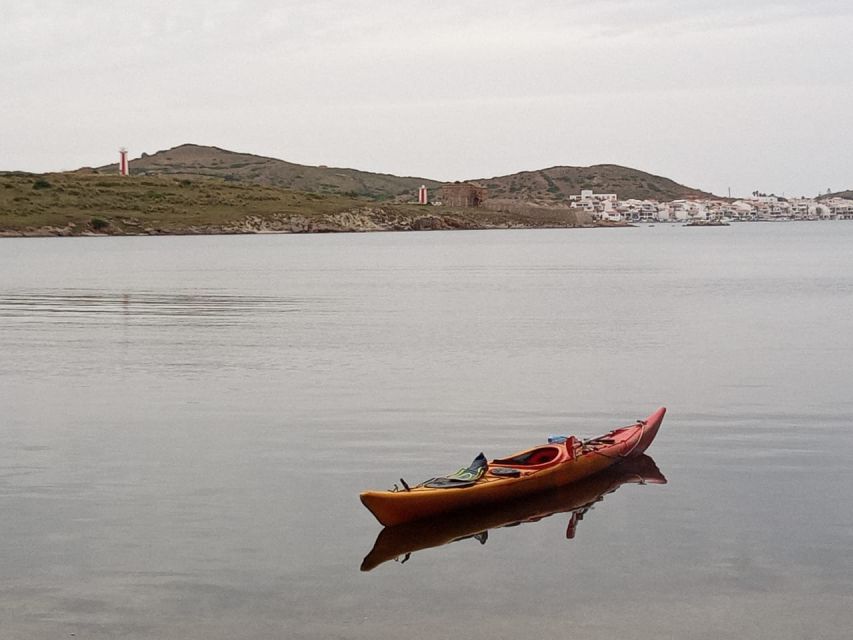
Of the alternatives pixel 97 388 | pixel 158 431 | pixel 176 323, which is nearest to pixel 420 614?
pixel 158 431

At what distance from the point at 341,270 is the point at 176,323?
49.5 meters

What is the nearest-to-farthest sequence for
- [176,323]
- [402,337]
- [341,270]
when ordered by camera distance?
[402,337] < [176,323] < [341,270]

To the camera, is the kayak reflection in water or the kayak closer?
the kayak reflection in water

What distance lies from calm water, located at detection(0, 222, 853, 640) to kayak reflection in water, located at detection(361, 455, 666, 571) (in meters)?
0.24

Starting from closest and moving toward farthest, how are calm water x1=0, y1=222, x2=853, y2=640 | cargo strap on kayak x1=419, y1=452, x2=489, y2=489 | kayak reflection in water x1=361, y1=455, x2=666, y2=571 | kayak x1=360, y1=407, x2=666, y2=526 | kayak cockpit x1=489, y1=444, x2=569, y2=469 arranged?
calm water x1=0, y1=222, x2=853, y2=640 < kayak reflection in water x1=361, y1=455, x2=666, y2=571 < kayak x1=360, y1=407, x2=666, y2=526 < cargo strap on kayak x1=419, y1=452, x2=489, y2=489 < kayak cockpit x1=489, y1=444, x2=569, y2=469

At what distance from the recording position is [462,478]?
1750 centimetres

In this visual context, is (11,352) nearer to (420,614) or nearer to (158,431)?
(158,431)

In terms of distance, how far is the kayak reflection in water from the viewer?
16.2 metres

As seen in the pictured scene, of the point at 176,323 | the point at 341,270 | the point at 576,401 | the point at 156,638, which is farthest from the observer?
the point at 341,270

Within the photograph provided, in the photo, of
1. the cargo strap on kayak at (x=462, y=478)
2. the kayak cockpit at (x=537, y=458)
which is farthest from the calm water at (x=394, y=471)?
the kayak cockpit at (x=537, y=458)

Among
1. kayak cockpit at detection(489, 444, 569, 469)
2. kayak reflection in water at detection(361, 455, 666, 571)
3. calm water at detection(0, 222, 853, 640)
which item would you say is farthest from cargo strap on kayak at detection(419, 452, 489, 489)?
calm water at detection(0, 222, 853, 640)

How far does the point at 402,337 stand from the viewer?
43.5 m

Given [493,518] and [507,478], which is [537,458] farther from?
[493,518]

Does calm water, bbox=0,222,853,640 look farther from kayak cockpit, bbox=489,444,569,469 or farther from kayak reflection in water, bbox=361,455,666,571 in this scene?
kayak cockpit, bbox=489,444,569,469
